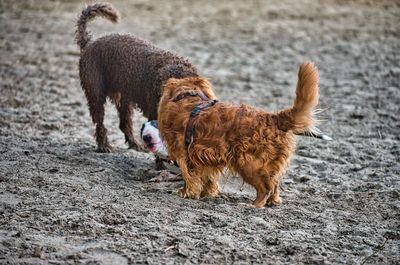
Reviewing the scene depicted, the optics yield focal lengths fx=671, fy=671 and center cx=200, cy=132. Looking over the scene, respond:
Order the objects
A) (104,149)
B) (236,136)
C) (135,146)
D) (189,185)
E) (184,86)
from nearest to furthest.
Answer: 1. (236,136)
2. (189,185)
3. (184,86)
4. (104,149)
5. (135,146)

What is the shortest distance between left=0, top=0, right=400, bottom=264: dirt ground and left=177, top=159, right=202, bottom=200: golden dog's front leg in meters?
0.13

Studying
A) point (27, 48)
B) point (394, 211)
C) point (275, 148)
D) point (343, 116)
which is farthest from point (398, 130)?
point (27, 48)

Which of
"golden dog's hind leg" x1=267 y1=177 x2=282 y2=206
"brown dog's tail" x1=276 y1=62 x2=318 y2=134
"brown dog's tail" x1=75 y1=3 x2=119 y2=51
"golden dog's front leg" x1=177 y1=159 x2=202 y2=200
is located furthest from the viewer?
"brown dog's tail" x1=75 y1=3 x2=119 y2=51

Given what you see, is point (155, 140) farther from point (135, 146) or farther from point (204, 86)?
point (135, 146)

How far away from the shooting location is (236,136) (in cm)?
538

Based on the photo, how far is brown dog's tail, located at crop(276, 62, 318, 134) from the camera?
16.8 feet

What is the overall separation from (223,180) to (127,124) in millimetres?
1472

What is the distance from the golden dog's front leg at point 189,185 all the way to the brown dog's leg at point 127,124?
166 cm

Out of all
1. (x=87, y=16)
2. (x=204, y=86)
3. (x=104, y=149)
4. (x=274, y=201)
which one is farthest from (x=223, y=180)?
(x=87, y=16)

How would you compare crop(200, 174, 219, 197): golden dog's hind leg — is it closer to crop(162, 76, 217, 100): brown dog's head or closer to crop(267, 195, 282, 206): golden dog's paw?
crop(267, 195, 282, 206): golden dog's paw

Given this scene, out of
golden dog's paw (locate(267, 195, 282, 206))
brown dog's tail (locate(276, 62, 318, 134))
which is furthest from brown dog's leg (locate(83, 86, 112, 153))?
brown dog's tail (locate(276, 62, 318, 134))

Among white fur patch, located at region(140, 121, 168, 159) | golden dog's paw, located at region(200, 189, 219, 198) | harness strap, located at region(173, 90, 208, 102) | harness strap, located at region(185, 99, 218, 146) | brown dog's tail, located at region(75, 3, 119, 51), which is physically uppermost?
brown dog's tail, located at region(75, 3, 119, 51)

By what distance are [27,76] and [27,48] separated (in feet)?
6.49

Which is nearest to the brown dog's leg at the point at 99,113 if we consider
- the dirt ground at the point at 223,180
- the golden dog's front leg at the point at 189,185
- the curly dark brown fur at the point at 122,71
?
the curly dark brown fur at the point at 122,71
